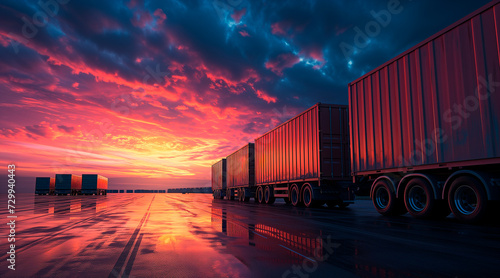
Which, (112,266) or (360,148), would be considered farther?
(360,148)

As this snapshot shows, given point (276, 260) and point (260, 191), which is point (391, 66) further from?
point (260, 191)

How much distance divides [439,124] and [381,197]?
14.1ft

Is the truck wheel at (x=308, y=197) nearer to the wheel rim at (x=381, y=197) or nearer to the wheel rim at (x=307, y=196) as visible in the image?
the wheel rim at (x=307, y=196)

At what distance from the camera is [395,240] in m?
7.43

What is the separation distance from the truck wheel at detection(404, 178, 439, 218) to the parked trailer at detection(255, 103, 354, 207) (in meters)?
5.16

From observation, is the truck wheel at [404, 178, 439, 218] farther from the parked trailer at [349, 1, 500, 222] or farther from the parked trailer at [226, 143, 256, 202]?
the parked trailer at [226, 143, 256, 202]

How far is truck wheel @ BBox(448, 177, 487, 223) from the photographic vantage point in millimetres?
9320

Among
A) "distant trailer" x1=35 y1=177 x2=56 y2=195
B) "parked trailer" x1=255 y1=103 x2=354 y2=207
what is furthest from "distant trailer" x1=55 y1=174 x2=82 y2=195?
"parked trailer" x1=255 y1=103 x2=354 y2=207

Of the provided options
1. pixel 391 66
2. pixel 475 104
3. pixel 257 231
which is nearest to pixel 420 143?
pixel 475 104

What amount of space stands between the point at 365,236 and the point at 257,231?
266 cm

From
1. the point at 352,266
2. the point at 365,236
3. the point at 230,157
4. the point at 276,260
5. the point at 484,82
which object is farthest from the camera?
the point at 230,157

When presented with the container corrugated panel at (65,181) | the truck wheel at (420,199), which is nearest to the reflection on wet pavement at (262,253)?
the truck wheel at (420,199)

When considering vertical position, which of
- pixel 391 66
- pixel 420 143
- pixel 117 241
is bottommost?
pixel 117 241

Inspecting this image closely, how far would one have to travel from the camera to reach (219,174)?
43969 millimetres
